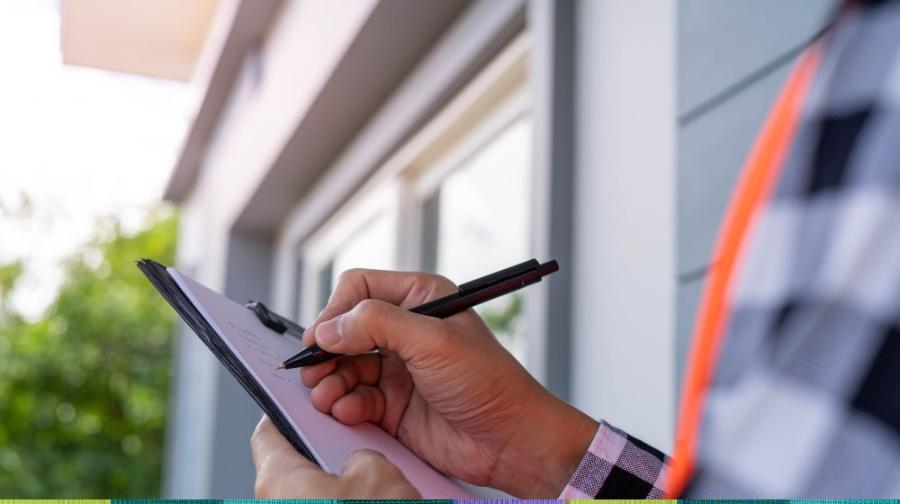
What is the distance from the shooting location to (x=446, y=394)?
77 cm

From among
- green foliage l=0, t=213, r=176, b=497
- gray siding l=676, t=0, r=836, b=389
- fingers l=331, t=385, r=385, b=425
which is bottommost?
green foliage l=0, t=213, r=176, b=497

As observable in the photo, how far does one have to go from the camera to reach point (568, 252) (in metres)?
1.56

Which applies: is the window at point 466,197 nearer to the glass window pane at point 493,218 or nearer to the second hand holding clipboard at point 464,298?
the glass window pane at point 493,218

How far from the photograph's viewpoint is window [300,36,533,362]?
79.4 inches

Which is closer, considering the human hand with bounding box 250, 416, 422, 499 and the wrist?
the human hand with bounding box 250, 416, 422, 499

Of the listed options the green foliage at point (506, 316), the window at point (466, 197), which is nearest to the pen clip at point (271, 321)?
the window at point (466, 197)

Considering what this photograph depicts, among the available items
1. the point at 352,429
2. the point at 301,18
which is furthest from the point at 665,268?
the point at 301,18

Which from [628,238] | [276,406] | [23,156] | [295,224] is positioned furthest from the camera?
[23,156]

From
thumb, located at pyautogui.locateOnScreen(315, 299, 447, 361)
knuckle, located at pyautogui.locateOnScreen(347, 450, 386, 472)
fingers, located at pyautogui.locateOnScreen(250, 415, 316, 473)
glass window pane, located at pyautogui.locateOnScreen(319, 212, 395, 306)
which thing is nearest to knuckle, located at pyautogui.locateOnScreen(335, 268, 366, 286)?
thumb, located at pyautogui.locateOnScreen(315, 299, 447, 361)

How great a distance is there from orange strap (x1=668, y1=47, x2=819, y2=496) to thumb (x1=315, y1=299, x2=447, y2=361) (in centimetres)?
47

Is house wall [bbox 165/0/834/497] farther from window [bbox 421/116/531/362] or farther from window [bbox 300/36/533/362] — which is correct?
window [bbox 421/116/531/362]

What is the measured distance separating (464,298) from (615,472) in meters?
0.17

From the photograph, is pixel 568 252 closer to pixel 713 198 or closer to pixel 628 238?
pixel 628 238

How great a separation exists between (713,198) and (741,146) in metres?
0.07
